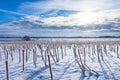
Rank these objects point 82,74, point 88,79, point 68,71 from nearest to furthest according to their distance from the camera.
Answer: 1. point 88,79
2. point 82,74
3. point 68,71

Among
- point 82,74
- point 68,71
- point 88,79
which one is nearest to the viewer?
point 88,79

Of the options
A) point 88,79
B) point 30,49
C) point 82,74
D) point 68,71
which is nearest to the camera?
point 88,79

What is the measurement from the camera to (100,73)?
10.6 metres

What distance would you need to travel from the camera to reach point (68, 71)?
11.4 m

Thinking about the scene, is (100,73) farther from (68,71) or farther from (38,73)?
(38,73)

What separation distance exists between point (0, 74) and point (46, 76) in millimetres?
2357

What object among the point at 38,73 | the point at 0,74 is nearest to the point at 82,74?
the point at 38,73

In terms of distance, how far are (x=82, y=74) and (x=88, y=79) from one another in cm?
94

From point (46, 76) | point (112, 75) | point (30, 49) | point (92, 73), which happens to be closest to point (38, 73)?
point (46, 76)

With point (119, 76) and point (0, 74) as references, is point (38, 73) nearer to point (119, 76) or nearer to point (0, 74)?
point (0, 74)

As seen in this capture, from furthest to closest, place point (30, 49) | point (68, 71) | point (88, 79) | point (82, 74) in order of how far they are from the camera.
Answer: point (30, 49), point (68, 71), point (82, 74), point (88, 79)

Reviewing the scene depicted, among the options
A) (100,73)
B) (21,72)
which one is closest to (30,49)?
(21,72)

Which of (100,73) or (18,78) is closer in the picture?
(18,78)

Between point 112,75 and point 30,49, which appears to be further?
point 30,49
